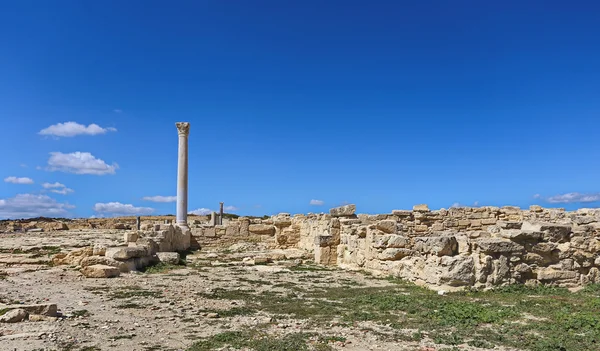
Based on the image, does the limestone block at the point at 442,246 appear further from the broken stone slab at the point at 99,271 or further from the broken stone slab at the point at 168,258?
the broken stone slab at the point at 168,258

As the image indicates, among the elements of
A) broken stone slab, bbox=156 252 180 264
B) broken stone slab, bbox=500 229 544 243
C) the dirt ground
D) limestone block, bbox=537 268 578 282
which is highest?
broken stone slab, bbox=500 229 544 243

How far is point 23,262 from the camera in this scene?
15703 millimetres

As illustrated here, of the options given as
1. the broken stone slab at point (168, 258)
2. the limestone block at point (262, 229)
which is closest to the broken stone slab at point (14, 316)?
the broken stone slab at point (168, 258)

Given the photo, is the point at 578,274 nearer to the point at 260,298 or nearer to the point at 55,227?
the point at 260,298

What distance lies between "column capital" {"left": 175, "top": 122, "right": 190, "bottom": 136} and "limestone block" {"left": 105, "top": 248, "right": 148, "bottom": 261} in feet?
37.1

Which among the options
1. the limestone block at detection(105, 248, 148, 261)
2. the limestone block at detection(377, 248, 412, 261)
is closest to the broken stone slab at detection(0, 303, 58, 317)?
the limestone block at detection(105, 248, 148, 261)

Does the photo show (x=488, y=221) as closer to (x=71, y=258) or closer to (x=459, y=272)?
(x=459, y=272)

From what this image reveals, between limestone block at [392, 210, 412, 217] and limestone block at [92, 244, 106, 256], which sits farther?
limestone block at [392, 210, 412, 217]

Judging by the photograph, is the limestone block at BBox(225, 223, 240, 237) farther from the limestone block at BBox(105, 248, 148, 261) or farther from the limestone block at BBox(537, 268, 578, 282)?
→ the limestone block at BBox(537, 268, 578, 282)

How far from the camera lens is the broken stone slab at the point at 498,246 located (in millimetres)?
10352

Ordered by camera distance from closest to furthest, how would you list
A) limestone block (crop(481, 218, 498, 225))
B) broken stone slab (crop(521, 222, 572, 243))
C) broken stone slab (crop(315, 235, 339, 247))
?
broken stone slab (crop(521, 222, 572, 243)) → broken stone slab (crop(315, 235, 339, 247)) → limestone block (crop(481, 218, 498, 225))

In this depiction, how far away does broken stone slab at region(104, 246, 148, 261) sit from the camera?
14125mm

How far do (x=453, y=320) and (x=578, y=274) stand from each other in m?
4.91

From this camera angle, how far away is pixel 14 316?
7332mm
